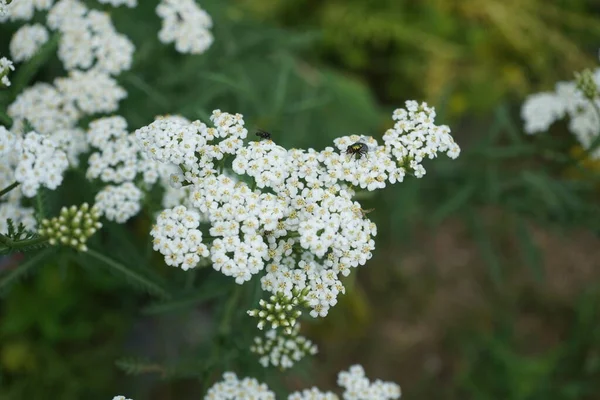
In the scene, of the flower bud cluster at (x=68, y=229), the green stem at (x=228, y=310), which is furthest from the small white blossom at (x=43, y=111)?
the green stem at (x=228, y=310)

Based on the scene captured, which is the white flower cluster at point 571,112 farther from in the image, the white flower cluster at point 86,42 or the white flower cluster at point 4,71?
the white flower cluster at point 4,71

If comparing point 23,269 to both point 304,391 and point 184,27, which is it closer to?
point 304,391

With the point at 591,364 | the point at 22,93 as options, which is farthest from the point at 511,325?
the point at 22,93

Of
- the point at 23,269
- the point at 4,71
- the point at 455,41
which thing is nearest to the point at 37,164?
the point at 4,71

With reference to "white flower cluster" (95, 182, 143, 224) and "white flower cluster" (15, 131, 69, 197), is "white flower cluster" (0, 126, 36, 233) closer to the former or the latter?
"white flower cluster" (15, 131, 69, 197)

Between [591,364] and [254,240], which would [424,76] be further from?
[254,240]

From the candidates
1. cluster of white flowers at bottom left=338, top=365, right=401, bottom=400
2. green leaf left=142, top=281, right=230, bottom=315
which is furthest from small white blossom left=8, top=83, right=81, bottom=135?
cluster of white flowers at bottom left=338, top=365, right=401, bottom=400
